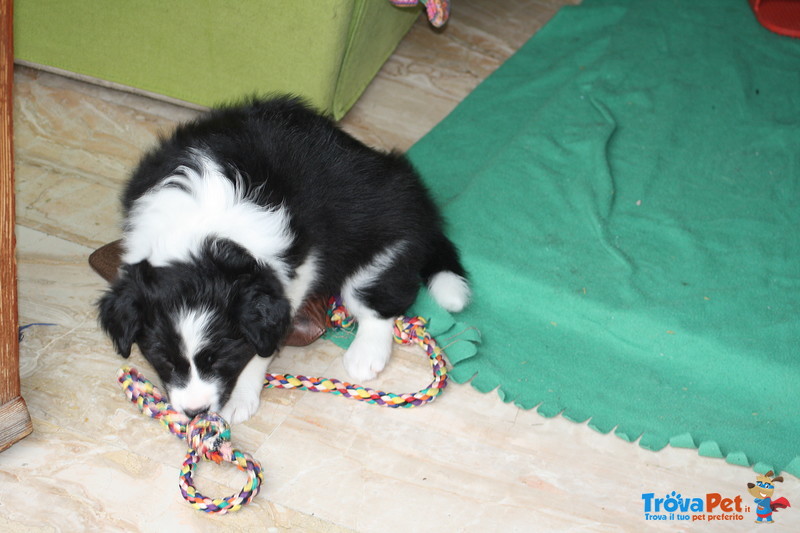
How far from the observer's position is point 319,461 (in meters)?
2.24

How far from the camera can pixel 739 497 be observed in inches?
87.3

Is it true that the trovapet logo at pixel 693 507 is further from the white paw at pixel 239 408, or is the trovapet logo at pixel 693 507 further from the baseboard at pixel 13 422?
the baseboard at pixel 13 422

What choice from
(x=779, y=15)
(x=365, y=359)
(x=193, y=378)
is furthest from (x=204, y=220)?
(x=779, y=15)

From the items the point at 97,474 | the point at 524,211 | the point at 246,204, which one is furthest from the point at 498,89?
the point at 97,474

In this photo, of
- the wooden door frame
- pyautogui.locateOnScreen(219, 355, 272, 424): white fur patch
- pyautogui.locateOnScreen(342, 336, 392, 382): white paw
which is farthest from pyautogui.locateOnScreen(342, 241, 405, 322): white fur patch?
the wooden door frame

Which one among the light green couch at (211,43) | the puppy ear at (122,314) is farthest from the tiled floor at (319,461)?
the light green couch at (211,43)

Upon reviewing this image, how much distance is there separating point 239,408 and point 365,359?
1.36 feet

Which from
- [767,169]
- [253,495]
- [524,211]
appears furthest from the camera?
[767,169]

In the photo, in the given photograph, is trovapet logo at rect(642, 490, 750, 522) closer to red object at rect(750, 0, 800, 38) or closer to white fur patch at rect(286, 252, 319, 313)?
white fur patch at rect(286, 252, 319, 313)

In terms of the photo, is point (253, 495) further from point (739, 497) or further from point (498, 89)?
point (498, 89)

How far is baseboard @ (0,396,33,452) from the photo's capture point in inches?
83.1

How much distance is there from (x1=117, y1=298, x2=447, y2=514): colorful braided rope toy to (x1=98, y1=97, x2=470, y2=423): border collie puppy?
0.21ft

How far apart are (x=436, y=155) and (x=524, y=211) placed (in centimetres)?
55

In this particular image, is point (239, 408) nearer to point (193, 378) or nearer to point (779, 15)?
point (193, 378)
